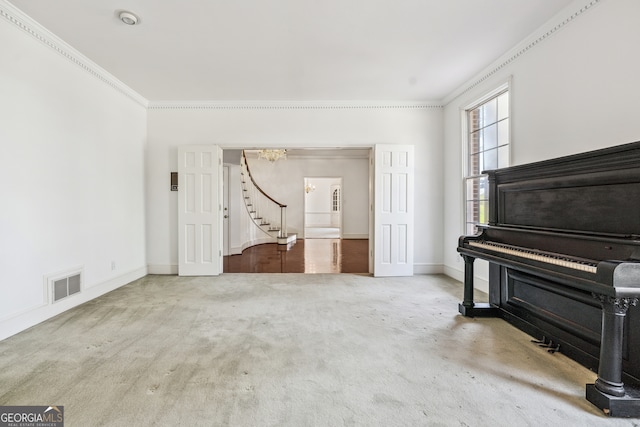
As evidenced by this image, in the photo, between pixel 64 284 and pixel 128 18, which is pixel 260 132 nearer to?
pixel 128 18

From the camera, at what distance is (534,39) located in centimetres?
296

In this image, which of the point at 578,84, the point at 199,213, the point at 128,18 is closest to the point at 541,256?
the point at 578,84

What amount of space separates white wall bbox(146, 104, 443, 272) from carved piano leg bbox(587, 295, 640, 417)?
3291 millimetres

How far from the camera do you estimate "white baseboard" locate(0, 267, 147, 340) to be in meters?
2.60

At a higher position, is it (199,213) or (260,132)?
(260,132)

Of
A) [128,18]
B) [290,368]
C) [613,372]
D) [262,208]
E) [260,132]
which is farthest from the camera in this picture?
[262,208]

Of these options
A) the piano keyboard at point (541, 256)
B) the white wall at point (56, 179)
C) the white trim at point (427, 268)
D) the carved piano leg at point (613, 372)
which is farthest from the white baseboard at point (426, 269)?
the white wall at point (56, 179)

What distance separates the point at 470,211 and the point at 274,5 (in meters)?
3.66

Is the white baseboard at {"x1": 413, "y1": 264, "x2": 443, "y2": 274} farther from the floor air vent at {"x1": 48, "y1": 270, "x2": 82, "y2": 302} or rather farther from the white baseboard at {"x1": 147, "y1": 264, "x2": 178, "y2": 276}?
the floor air vent at {"x1": 48, "y1": 270, "x2": 82, "y2": 302}

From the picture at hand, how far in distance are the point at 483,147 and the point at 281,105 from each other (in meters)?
3.15

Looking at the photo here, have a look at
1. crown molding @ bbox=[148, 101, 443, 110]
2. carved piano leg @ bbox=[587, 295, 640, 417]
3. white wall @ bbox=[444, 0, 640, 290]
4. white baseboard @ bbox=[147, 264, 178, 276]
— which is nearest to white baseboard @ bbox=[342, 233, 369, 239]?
crown molding @ bbox=[148, 101, 443, 110]

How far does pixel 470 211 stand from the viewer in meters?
4.36

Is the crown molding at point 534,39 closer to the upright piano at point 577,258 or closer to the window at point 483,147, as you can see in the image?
the window at point 483,147

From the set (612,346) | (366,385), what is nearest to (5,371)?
(366,385)
